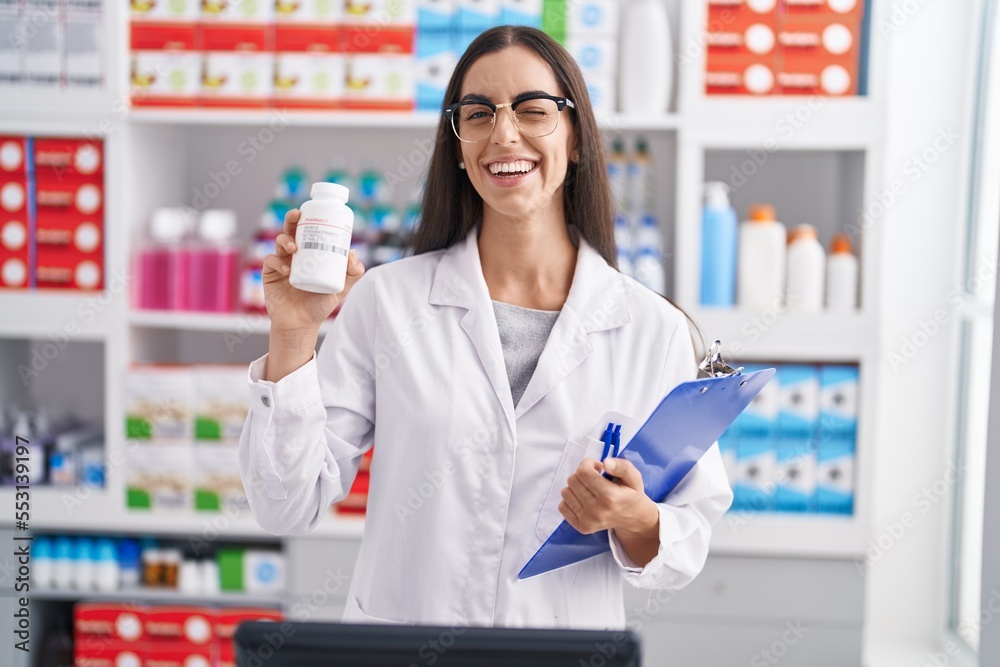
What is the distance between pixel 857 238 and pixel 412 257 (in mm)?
1565

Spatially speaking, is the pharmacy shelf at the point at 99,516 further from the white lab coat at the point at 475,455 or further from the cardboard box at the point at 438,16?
the cardboard box at the point at 438,16

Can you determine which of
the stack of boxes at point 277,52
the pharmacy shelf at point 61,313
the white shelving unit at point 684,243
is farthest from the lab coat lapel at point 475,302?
the pharmacy shelf at point 61,313

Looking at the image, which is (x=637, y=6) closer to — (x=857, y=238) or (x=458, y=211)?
(x=857, y=238)

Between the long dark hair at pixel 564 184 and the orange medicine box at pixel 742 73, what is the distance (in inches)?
42.3

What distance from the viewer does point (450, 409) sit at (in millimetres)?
1350

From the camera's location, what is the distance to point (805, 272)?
8.00ft

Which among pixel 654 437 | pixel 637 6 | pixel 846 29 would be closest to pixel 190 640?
pixel 654 437

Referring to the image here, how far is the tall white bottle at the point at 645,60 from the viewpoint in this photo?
2428 millimetres

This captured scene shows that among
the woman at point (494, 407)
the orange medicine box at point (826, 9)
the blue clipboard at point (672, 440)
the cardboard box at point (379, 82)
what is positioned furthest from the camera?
the cardboard box at point (379, 82)

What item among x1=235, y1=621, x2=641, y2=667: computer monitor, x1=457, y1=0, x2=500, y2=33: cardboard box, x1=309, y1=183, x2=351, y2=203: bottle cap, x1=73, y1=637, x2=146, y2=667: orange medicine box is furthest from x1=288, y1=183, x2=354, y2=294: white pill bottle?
x1=73, y1=637, x2=146, y2=667: orange medicine box

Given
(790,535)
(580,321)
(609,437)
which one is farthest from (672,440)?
(790,535)

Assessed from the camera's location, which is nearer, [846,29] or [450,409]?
[450,409]

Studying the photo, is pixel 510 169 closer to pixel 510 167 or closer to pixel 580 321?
pixel 510 167

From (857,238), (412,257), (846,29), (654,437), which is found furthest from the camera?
(857,238)
